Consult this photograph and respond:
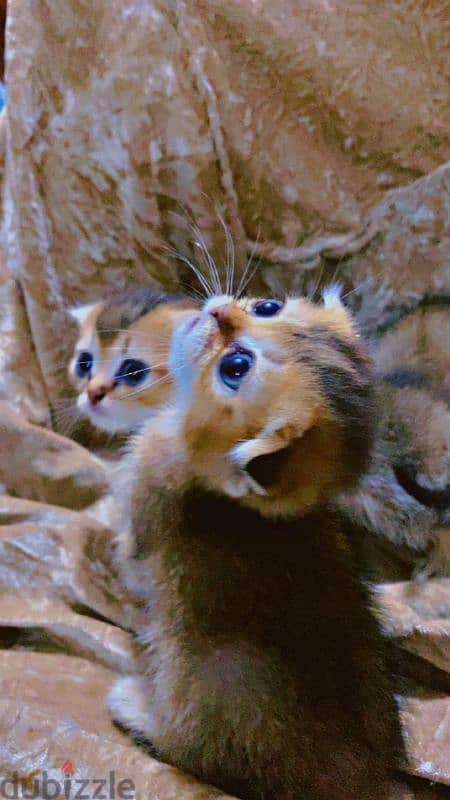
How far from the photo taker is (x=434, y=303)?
1.49 meters

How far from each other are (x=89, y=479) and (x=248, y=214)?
0.70m

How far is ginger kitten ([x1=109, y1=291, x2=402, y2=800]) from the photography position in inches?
36.0

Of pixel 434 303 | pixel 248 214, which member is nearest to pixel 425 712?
pixel 434 303

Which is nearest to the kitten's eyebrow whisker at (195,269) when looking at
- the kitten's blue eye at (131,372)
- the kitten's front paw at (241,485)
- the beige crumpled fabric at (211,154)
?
the beige crumpled fabric at (211,154)

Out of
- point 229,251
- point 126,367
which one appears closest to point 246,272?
point 229,251

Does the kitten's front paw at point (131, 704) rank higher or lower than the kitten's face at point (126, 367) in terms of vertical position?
lower

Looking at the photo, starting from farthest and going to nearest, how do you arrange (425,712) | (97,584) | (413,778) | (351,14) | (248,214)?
1. (248,214)
2. (351,14)
3. (97,584)
4. (425,712)
5. (413,778)

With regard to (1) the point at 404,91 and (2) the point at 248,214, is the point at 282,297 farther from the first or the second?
(1) the point at 404,91

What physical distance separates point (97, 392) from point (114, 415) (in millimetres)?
63

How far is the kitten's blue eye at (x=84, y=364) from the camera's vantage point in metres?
1.57

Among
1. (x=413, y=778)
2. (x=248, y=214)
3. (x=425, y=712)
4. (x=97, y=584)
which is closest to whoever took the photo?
(x=413, y=778)

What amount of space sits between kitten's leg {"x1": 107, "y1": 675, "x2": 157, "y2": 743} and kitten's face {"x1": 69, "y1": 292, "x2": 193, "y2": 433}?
0.54 meters

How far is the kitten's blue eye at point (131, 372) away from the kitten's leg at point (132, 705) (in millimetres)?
605

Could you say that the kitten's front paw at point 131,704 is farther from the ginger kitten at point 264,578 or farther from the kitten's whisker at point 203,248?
the kitten's whisker at point 203,248
